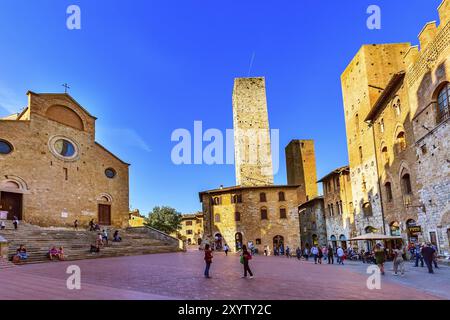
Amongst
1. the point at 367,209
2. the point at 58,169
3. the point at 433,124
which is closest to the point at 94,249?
the point at 58,169

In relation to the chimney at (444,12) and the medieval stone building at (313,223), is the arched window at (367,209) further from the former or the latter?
the chimney at (444,12)

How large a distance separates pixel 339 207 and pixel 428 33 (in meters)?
21.0

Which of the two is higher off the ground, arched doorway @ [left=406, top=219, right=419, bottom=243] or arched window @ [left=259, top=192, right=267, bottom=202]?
arched window @ [left=259, top=192, right=267, bottom=202]

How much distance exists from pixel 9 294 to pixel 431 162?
19556 millimetres

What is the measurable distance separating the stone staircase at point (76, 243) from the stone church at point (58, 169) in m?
2.46

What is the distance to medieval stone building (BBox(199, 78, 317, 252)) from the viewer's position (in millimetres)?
37062

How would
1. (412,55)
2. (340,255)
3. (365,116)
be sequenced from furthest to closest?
(365,116)
(340,255)
(412,55)

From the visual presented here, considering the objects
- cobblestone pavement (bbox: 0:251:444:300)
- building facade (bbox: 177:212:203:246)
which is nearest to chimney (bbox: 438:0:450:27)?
cobblestone pavement (bbox: 0:251:444:300)

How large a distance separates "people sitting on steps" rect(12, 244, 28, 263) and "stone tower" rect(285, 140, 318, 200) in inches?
1586

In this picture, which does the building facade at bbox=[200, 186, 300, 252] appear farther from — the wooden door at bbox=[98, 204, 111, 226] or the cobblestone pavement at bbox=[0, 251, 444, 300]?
the cobblestone pavement at bbox=[0, 251, 444, 300]

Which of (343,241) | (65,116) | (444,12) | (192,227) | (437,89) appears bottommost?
(343,241)

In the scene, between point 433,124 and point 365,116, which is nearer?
point 433,124

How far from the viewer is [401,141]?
22422mm

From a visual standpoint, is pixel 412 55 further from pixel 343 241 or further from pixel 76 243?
pixel 76 243
